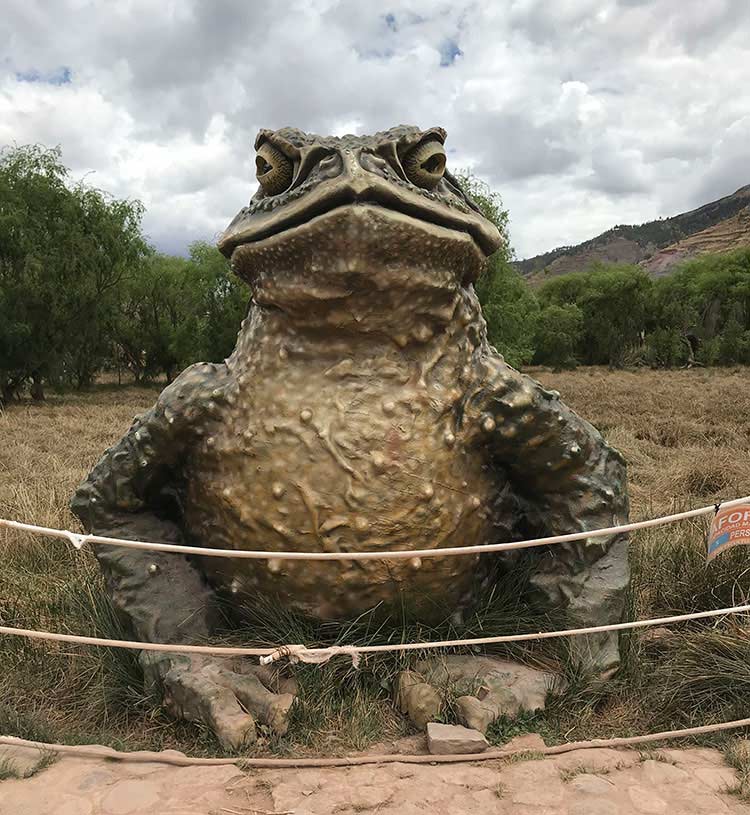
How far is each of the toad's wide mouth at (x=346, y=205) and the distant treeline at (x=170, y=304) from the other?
41.1ft

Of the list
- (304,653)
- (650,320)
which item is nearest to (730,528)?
(304,653)

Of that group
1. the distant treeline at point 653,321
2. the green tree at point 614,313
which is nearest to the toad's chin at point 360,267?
the distant treeline at point 653,321

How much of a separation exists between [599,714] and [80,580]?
2049 mm

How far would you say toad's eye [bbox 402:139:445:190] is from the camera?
2131 mm

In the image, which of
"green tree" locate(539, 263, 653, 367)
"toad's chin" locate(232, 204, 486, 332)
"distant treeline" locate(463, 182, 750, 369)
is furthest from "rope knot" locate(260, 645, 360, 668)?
"green tree" locate(539, 263, 653, 367)

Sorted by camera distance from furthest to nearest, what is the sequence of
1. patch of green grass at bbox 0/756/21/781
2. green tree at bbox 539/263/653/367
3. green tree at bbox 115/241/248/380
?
green tree at bbox 539/263/653/367 → green tree at bbox 115/241/248/380 → patch of green grass at bbox 0/756/21/781

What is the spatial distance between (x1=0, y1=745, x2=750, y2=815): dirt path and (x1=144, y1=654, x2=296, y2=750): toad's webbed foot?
144 mm

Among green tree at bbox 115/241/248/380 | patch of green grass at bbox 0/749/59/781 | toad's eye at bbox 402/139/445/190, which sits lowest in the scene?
patch of green grass at bbox 0/749/59/781

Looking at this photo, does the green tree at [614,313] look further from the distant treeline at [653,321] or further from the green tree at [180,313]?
the green tree at [180,313]

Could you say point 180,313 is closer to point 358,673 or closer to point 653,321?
point 653,321

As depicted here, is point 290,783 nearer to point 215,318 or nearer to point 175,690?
point 175,690

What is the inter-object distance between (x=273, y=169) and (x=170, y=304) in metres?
25.4

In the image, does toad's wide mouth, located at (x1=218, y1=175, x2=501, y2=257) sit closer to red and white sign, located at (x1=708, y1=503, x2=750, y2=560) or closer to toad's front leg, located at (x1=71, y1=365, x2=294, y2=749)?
toad's front leg, located at (x1=71, y1=365, x2=294, y2=749)

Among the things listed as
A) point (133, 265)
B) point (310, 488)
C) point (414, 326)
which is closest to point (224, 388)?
point (310, 488)
